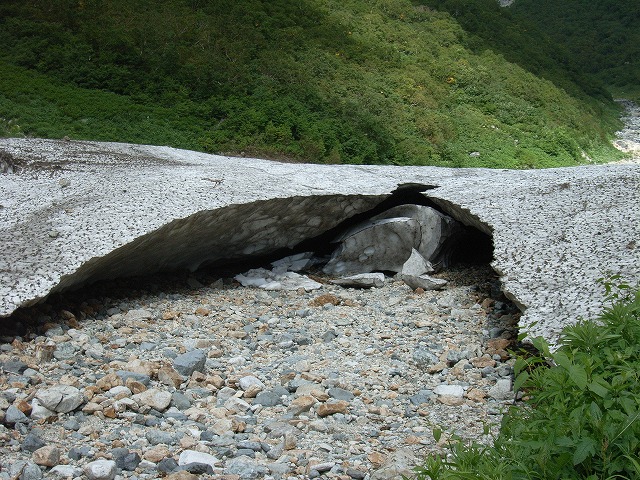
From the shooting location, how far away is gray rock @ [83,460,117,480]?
11.5 feet

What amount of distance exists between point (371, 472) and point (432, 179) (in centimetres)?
492

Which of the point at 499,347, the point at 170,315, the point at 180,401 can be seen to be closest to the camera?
the point at 180,401

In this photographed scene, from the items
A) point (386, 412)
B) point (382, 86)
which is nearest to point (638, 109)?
point (382, 86)

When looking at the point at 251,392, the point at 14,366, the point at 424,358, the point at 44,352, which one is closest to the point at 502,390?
the point at 424,358

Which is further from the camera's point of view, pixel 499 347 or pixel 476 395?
pixel 499 347

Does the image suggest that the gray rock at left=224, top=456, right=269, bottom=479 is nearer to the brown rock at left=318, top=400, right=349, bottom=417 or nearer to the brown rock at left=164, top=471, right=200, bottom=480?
the brown rock at left=164, top=471, right=200, bottom=480

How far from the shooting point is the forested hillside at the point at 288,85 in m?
14.5

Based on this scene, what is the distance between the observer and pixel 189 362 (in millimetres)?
4875

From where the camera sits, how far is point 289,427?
4160mm

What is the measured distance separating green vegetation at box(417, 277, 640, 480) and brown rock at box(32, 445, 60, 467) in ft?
6.32

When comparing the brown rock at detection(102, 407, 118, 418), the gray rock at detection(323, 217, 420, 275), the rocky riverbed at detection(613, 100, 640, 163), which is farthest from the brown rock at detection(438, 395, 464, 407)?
the rocky riverbed at detection(613, 100, 640, 163)

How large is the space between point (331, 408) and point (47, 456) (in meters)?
1.70

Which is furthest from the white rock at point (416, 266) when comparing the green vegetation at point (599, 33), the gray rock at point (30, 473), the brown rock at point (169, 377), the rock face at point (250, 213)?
A: the green vegetation at point (599, 33)

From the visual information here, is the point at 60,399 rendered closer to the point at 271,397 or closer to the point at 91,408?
the point at 91,408
